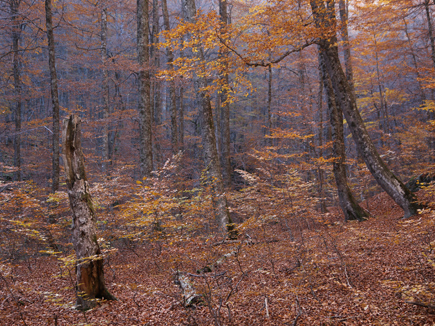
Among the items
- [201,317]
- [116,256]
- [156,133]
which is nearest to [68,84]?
[156,133]

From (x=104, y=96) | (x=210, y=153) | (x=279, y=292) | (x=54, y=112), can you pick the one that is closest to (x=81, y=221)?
(x=279, y=292)

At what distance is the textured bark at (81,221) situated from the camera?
4141 millimetres

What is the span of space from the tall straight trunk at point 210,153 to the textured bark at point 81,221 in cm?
364

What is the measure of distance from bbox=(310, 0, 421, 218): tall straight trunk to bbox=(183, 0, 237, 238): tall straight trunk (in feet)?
11.0

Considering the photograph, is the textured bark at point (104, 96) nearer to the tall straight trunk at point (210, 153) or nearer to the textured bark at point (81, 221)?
the tall straight trunk at point (210, 153)

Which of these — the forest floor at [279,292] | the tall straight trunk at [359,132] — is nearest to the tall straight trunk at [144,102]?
the forest floor at [279,292]

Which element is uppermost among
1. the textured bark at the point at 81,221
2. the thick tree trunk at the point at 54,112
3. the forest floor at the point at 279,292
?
the thick tree trunk at the point at 54,112

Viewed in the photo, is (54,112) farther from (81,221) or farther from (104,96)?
(81,221)

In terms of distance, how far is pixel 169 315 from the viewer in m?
4.06

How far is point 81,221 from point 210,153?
14.3 feet

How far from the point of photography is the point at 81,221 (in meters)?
4.17

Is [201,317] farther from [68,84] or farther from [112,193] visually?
[68,84]

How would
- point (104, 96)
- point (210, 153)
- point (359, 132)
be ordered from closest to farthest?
point (359, 132) < point (210, 153) < point (104, 96)

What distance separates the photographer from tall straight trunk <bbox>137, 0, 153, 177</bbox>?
889 centimetres
